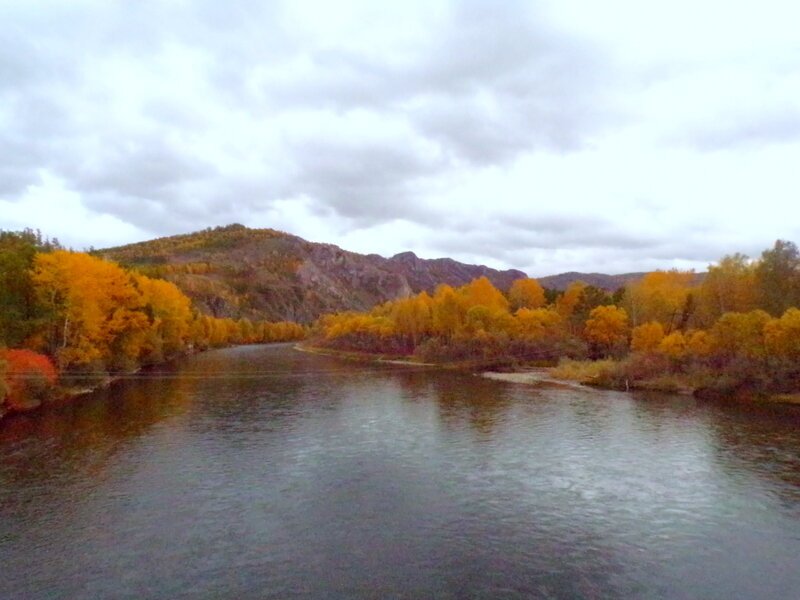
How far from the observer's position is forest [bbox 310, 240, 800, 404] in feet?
155

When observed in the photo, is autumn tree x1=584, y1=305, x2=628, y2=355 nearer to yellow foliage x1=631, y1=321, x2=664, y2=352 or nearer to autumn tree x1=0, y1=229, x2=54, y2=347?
yellow foliage x1=631, y1=321, x2=664, y2=352

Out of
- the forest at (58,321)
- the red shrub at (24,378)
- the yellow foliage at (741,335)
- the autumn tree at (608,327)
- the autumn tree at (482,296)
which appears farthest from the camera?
the autumn tree at (482,296)

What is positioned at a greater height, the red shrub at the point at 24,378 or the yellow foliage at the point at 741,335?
the yellow foliage at the point at 741,335

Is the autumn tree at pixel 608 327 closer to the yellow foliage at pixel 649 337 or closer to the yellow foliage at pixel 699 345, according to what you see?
the yellow foliage at pixel 649 337

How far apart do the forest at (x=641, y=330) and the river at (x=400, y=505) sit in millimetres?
7790

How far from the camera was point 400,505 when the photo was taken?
21.8 meters

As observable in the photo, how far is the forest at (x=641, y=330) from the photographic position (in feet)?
155

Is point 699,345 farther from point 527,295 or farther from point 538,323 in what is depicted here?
point 527,295

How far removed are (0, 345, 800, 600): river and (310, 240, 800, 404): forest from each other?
7790 mm

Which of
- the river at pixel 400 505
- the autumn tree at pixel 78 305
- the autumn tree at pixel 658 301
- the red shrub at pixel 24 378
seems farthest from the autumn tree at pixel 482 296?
the red shrub at pixel 24 378

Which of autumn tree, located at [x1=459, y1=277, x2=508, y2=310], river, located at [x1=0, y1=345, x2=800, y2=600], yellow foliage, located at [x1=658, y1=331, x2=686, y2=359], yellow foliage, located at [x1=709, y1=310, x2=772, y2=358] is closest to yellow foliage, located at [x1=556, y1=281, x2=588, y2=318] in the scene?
autumn tree, located at [x1=459, y1=277, x2=508, y2=310]

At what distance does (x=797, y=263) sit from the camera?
184 ft

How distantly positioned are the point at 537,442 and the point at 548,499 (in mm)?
9478

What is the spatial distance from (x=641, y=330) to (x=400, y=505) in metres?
48.8
